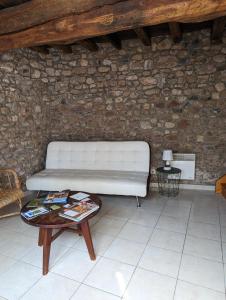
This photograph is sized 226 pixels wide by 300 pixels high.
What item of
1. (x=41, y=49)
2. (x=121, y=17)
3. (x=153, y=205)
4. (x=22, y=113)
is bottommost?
(x=153, y=205)

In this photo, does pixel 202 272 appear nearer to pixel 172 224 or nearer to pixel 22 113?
pixel 172 224

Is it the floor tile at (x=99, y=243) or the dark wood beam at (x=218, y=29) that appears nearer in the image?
the floor tile at (x=99, y=243)

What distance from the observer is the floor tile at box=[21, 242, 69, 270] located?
1964 millimetres

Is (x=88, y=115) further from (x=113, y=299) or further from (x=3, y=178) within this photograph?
(x=113, y=299)

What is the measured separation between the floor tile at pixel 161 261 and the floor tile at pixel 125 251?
0.07m

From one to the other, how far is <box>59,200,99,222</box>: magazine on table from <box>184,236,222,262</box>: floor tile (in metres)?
1.01

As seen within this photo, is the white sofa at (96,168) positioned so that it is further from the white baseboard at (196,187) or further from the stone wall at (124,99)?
the white baseboard at (196,187)

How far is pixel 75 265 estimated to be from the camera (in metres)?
1.92

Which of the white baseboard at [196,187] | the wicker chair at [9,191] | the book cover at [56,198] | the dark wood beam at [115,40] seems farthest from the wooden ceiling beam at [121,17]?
the white baseboard at [196,187]

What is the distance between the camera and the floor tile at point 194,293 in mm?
1555

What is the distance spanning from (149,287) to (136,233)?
0.77 metres

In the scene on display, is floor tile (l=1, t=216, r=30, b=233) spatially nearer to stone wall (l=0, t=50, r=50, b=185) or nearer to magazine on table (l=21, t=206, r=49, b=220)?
magazine on table (l=21, t=206, r=49, b=220)

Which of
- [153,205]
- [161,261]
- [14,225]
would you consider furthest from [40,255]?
[153,205]

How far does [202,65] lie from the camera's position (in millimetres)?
3340
